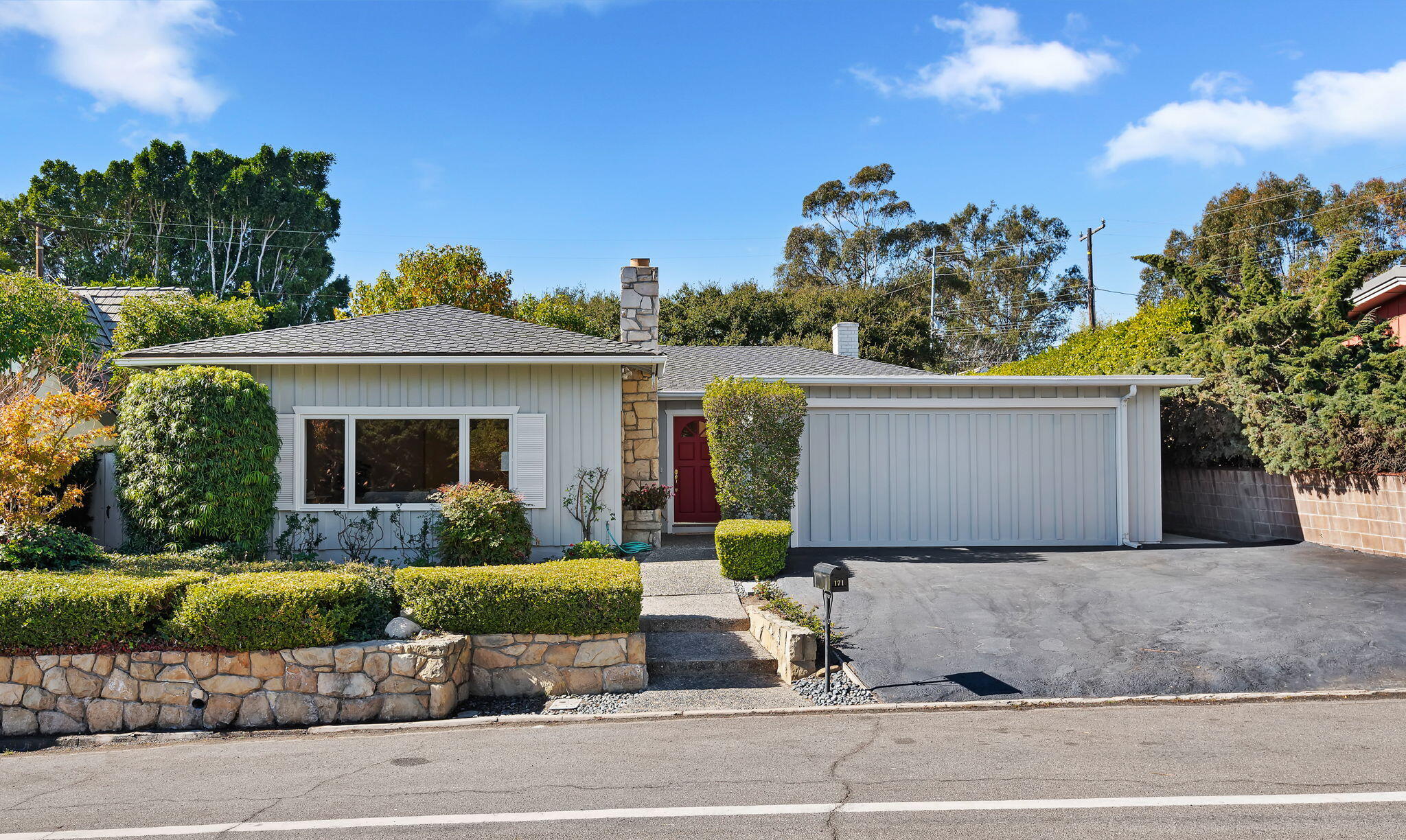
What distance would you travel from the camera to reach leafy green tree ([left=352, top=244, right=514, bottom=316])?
23750mm

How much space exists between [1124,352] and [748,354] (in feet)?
22.8

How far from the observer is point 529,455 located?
10375 mm

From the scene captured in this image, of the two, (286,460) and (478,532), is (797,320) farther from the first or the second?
(478,532)

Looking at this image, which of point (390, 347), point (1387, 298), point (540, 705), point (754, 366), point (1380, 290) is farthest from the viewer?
point (754, 366)

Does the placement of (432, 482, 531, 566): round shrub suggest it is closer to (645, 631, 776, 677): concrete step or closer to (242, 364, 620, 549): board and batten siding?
(242, 364, 620, 549): board and batten siding

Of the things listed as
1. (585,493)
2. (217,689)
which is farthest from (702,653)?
(585,493)

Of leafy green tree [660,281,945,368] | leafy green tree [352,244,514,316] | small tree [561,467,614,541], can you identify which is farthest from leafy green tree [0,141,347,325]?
small tree [561,467,614,541]

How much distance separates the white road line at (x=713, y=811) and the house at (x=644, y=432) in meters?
6.45

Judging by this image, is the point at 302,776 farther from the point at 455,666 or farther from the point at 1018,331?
the point at 1018,331

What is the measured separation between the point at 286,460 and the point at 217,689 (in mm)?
4636

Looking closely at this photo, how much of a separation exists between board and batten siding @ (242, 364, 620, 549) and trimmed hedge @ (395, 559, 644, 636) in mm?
3754

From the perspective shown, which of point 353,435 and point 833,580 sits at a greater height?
point 353,435

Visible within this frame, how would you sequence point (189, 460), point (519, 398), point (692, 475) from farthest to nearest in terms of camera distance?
1. point (692, 475)
2. point (519, 398)
3. point (189, 460)

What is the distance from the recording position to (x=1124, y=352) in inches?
607
